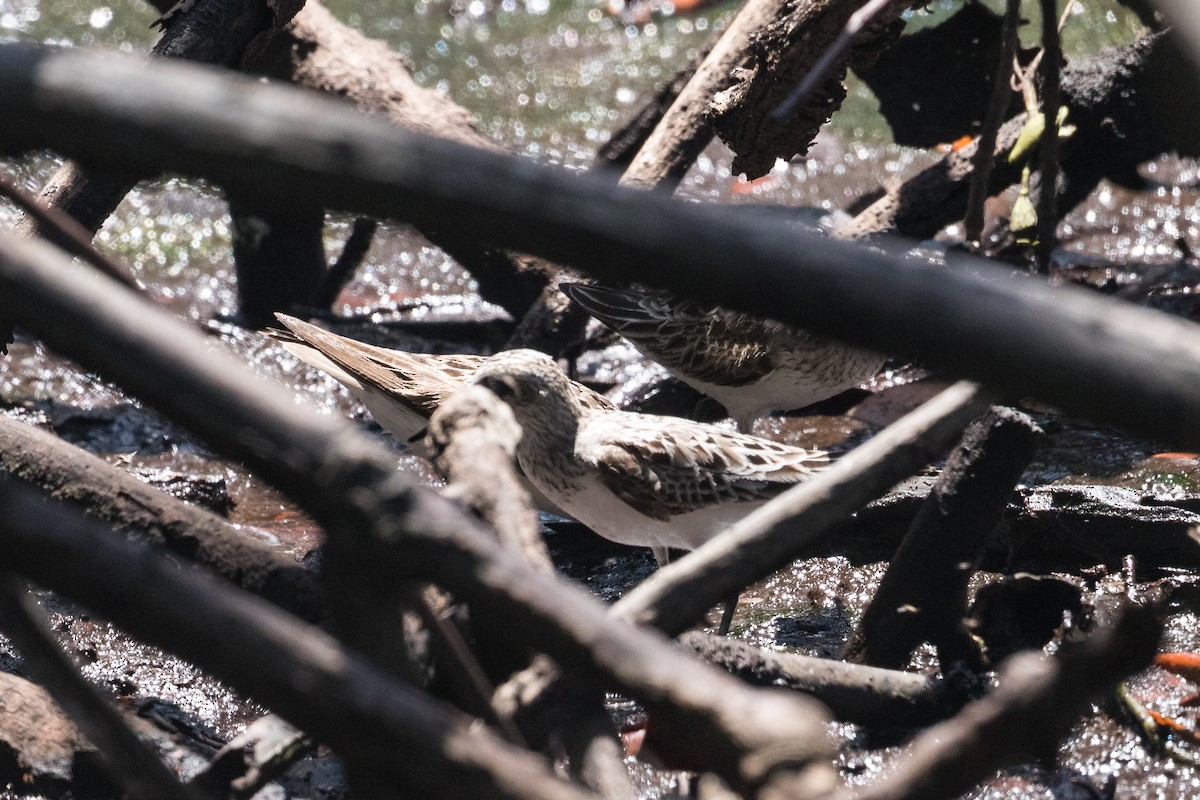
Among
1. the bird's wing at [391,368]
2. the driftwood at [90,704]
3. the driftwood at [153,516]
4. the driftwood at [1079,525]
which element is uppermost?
the driftwood at [90,704]

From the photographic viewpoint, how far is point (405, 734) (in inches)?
64.5

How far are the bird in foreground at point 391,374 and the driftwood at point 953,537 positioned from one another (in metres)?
1.63

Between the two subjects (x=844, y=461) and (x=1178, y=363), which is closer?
(x=1178, y=363)

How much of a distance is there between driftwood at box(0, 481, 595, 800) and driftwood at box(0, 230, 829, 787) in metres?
0.16

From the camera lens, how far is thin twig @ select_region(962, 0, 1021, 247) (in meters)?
5.13

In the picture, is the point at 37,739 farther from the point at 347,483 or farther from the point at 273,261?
the point at 273,261

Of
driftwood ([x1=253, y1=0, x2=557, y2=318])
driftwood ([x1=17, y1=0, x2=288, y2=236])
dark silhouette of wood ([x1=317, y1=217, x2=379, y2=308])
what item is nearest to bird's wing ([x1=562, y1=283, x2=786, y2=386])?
driftwood ([x1=253, y1=0, x2=557, y2=318])

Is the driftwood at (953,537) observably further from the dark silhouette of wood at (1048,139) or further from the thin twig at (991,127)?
the thin twig at (991,127)

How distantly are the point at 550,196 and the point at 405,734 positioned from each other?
29.1 inches

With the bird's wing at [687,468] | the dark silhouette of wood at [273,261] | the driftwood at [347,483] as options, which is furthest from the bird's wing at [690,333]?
the driftwood at [347,483]

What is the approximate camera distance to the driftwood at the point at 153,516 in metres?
3.24

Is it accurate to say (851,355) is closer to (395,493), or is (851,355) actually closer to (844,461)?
(844,461)

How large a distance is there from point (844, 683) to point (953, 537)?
56cm

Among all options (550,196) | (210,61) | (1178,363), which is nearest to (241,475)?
(210,61)
